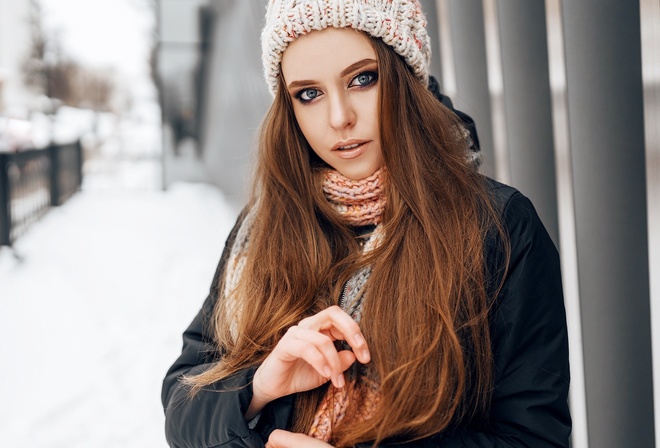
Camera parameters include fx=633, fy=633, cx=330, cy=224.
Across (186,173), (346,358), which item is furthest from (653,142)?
(186,173)

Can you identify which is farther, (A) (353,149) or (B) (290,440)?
(A) (353,149)

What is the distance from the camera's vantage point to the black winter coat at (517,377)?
89 centimetres

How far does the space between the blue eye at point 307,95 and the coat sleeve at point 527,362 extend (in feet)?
1.31

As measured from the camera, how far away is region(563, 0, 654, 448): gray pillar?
1271 millimetres

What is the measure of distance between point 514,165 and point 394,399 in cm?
96

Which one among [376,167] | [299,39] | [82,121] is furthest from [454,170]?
[82,121]

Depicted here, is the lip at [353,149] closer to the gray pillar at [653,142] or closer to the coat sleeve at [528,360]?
the coat sleeve at [528,360]

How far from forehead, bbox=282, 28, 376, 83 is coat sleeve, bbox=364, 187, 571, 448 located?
38 centimetres

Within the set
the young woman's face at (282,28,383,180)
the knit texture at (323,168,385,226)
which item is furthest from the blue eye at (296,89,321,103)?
the knit texture at (323,168,385,226)

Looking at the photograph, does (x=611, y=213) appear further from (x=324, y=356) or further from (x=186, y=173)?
(x=186, y=173)

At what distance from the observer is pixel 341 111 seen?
999 mm

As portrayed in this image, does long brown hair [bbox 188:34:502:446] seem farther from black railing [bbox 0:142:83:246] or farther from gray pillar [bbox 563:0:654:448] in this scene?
black railing [bbox 0:142:83:246]

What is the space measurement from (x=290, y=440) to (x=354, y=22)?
633 millimetres

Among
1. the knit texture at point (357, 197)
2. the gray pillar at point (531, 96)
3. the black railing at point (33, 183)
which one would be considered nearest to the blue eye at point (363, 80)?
the knit texture at point (357, 197)
